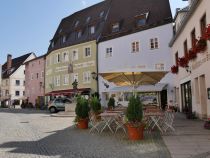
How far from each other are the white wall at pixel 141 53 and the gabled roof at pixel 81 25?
3.67m

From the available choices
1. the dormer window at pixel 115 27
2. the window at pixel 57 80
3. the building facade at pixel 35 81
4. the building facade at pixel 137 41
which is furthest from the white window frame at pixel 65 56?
the building facade at pixel 35 81

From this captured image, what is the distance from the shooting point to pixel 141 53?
2906 cm

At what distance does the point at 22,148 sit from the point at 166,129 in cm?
543

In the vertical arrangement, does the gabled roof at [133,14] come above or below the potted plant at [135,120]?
above

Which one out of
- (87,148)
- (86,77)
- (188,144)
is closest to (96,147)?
(87,148)

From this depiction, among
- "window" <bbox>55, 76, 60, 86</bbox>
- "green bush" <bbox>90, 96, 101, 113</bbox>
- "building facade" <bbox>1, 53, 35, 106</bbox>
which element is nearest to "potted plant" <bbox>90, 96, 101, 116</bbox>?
"green bush" <bbox>90, 96, 101, 113</bbox>

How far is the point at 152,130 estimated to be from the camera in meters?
11.4

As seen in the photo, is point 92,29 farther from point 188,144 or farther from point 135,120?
point 188,144

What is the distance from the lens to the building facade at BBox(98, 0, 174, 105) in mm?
27109

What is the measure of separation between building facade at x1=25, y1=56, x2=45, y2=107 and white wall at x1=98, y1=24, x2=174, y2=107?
17415mm

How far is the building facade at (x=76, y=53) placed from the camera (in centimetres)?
3478

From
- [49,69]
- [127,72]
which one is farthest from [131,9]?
[127,72]

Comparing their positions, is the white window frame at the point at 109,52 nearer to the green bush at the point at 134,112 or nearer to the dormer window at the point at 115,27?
the dormer window at the point at 115,27

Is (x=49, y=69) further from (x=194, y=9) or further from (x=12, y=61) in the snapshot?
(x=12, y=61)
